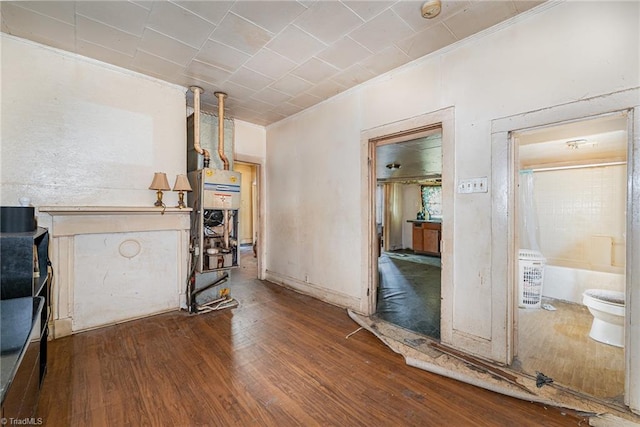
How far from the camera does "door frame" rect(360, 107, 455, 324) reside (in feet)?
8.02

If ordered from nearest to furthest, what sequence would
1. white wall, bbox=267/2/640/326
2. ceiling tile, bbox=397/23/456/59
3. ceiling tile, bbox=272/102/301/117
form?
white wall, bbox=267/2/640/326
ceiling tile, bbox=397/23/456/59
ceiling tile, bbox=272/102/301/117

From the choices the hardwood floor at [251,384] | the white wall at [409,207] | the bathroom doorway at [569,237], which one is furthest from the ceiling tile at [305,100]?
the white wall at [409,207]

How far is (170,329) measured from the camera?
2787mm

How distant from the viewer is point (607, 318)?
249 cm

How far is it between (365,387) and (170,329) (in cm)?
208

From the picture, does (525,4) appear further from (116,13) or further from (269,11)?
(116,13)

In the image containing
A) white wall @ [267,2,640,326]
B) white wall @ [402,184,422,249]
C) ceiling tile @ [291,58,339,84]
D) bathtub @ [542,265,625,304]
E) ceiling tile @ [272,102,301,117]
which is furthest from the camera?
white wall @ [402,184,422,249]

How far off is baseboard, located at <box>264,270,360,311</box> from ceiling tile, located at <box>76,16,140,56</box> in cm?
338

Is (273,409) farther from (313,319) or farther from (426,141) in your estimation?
(426,141)

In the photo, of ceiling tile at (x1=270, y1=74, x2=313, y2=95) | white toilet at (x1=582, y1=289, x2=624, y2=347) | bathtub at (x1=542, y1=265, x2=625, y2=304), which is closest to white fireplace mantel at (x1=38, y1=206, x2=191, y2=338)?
ceiling tile at (x1=270, y1=74, x2=313, y2=95)

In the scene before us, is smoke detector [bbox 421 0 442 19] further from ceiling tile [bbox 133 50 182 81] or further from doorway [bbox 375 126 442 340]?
ceiling tile [bbox 133 50 182 81]

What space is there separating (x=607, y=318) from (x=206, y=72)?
4.68 m

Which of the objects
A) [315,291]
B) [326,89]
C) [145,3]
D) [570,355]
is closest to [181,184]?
[145,3]

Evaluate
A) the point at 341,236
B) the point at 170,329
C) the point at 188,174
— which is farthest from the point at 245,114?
the point at 170,329
